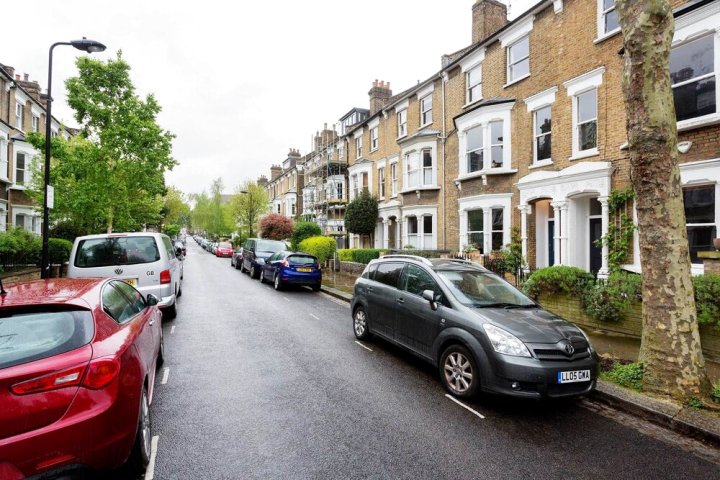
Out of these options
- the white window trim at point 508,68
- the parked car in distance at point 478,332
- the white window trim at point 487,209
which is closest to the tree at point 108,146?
the white window trim at point 487,209

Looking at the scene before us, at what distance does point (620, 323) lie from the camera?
8.19 m

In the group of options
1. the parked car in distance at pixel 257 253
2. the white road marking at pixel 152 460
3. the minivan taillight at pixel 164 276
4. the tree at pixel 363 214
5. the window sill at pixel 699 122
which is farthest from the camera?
the tree at pixel 363 214

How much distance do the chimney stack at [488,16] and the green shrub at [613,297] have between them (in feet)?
41.7

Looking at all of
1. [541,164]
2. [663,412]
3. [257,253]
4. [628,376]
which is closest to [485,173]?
[541,164]

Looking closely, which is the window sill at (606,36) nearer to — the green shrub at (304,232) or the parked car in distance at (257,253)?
the parked car in distance at (257,253)

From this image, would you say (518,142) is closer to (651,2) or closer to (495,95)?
(495,95)

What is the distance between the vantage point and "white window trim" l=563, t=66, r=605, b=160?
11.9m

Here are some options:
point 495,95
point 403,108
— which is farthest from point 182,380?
point 403,108

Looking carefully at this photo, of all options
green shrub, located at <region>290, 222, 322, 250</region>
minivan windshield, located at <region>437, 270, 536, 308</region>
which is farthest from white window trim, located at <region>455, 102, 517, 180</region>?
green shrub, located at <region>290, 222, 322, 250</region>

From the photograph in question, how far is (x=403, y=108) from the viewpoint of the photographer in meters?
22.3

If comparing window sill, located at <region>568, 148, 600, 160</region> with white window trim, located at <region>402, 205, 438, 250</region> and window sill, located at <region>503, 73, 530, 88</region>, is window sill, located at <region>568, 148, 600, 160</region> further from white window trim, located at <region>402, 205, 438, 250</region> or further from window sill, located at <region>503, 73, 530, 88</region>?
white window trim, located at <region>402, 205, 438, 250</region>

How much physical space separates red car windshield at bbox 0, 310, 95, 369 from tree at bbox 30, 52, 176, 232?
559 inches

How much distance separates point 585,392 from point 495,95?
1382 cm

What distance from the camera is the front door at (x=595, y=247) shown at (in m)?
12.5
